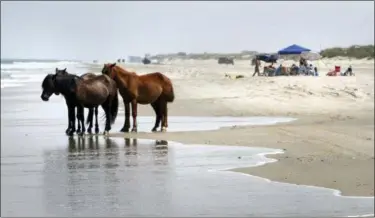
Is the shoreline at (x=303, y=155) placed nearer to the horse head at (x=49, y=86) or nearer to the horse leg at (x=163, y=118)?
the horse leg at (x=163, y=118)

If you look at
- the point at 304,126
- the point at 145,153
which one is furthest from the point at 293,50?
the point at 145,153

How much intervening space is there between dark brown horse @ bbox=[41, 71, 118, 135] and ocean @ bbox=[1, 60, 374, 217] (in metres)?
0.82

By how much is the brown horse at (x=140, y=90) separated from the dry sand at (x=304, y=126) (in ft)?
3.06

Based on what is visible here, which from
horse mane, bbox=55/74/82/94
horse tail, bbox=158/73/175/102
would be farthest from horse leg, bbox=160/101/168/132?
horse mane, bbox=55/74/82/94

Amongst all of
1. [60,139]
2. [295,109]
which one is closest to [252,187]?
[60,139]

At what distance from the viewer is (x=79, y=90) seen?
1537 centimetres

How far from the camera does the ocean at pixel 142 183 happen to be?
7738 mm

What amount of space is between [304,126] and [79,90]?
531cm

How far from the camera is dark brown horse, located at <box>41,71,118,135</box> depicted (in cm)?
1530

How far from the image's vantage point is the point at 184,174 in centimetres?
1015

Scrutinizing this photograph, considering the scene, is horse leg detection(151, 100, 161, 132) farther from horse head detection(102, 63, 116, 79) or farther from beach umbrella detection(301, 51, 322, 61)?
beach umbrella detection(301, 51, 322, 61)

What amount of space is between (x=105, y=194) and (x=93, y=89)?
7192 millimetres

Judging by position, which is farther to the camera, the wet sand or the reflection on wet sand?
the reflection on wet sand

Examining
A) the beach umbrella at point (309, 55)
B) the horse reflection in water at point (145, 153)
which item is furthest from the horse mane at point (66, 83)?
the beach umbrella at point (309, 55)
